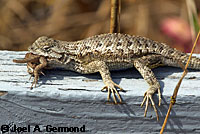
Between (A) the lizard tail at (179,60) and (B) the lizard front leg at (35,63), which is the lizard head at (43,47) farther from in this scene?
(A) the lizard tail at (179,60)

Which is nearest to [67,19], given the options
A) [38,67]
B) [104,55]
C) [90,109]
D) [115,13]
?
[115,13]

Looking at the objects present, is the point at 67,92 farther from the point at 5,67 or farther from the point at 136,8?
the point at 136,8

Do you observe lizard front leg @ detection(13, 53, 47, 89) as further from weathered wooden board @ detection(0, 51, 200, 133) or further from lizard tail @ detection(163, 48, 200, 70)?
lizard tail @ detection(163, 48, 200, 70)

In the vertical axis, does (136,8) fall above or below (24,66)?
above

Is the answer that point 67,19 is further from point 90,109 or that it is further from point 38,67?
point 90,109

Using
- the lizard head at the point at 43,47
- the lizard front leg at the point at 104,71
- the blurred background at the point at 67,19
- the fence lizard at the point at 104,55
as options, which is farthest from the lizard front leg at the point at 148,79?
the blurred background at the point at 67,19

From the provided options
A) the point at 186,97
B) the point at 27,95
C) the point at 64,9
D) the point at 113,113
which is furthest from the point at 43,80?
the point at 64,9

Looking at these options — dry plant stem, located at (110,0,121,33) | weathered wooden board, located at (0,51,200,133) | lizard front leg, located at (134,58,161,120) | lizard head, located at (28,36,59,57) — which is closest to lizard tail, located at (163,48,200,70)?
lizard front leg, located at (134,58,161,120)
